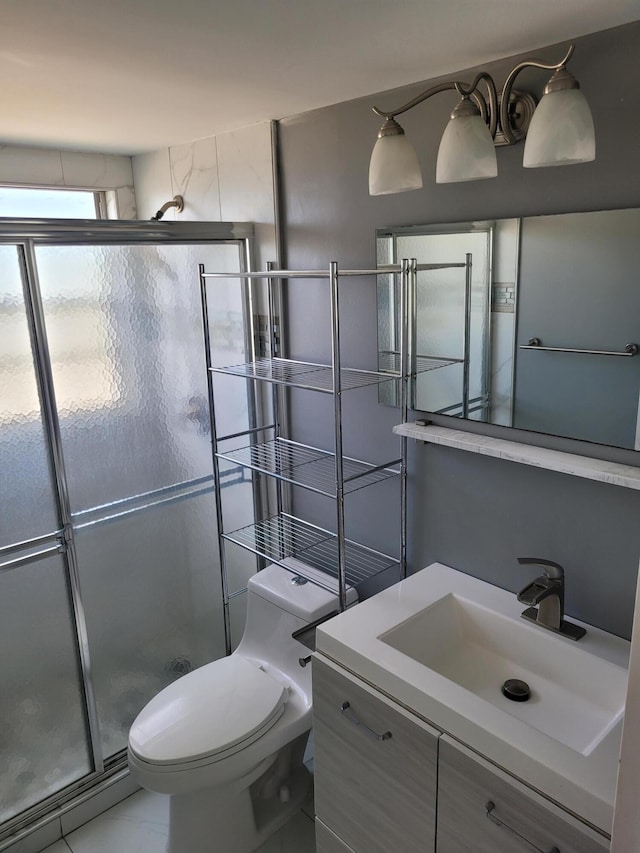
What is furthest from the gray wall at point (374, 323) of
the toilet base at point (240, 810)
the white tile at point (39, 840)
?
the white tile at point (39, 840)

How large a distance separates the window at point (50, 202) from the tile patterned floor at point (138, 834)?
2.13 meters

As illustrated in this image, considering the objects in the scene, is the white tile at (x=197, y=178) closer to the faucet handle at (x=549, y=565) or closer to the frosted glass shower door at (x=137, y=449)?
the frosted glass shower door at (x=137, y=449)

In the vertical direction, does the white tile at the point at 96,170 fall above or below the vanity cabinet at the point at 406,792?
above

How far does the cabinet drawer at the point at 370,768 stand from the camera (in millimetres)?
1308

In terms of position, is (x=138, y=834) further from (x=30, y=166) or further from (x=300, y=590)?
(x=30, y=166)

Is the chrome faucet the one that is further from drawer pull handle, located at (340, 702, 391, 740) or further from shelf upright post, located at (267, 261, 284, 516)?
shelf upright post, located at (267, 261, 284, 516)

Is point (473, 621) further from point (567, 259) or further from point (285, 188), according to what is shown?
point (285, 188)

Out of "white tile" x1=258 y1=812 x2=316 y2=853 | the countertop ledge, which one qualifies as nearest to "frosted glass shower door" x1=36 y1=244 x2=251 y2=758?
"white tile" x1=258 y1=812 x2=316 y2=853

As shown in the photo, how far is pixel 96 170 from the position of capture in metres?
2.58

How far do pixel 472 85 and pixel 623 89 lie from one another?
0.30m

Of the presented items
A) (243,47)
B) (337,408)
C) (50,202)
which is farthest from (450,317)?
(50,202)

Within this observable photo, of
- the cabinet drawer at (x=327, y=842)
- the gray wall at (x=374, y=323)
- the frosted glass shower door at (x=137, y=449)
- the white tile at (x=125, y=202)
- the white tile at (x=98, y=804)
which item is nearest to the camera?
the gray wall at (x=374, y=323)

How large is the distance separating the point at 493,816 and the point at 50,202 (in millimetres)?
2608

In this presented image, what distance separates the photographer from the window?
252 cm
